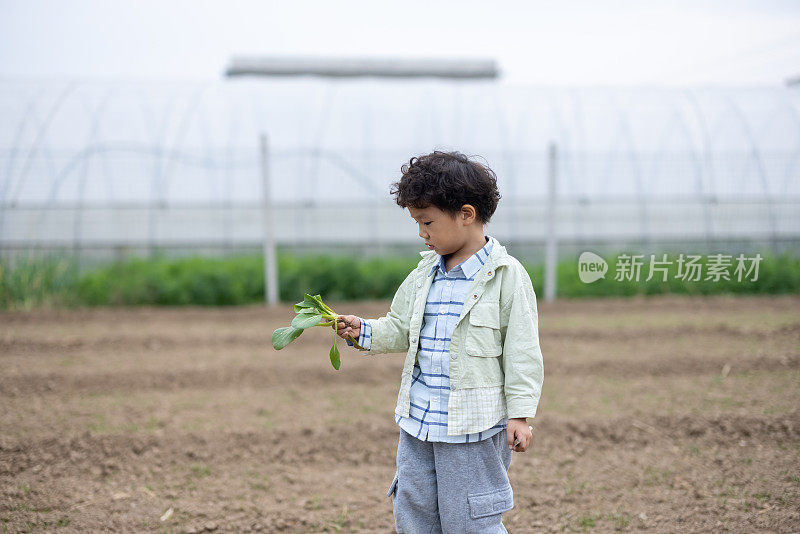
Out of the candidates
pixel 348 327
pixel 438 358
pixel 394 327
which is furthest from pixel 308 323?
pixel 438 358

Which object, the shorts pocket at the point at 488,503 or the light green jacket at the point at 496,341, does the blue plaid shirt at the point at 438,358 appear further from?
the shorts pocket at the point at 488,503

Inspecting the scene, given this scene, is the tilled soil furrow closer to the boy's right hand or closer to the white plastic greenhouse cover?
the boy's right hand

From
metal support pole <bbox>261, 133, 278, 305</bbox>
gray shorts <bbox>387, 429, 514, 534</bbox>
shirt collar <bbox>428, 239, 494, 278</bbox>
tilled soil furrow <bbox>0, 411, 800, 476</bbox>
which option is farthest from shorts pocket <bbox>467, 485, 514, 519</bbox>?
metal support pole <bbox>261, 133, 278, 305</bbox>

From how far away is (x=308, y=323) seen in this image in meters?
2.15

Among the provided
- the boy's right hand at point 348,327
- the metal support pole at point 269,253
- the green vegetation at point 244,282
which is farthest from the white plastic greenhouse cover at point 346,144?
the boy's right hand at point 348,327

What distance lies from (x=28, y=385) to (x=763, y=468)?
5080mm

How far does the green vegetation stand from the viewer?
8547 mm

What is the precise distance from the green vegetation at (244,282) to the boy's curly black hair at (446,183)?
23.8ft

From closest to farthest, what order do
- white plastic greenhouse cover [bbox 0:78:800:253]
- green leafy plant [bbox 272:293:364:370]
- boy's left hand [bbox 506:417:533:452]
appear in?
boy's left hand [bbox 506:417:533:452] < green leafy plant [bbox 272:293:364:370] < white plastic greenhouse cover [bbox 0:78:800:253]

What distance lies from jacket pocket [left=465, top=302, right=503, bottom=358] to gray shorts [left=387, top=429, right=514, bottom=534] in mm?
287

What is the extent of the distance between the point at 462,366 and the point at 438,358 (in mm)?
93

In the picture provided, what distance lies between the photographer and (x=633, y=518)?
2.87 m

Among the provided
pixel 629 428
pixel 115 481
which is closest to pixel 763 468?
pixel 629 428

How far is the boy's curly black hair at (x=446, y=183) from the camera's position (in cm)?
196
